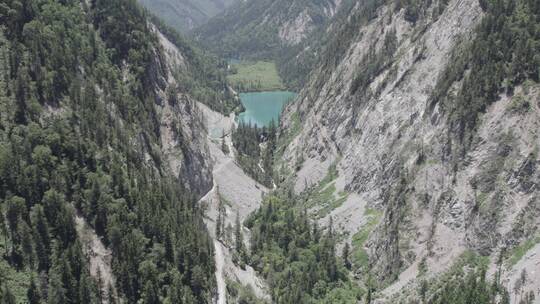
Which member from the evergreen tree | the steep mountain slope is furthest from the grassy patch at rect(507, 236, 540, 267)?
the evergreen tree

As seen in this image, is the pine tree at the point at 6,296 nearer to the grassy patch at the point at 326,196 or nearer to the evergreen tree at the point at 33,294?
the evergreen tree at the point at 33,294

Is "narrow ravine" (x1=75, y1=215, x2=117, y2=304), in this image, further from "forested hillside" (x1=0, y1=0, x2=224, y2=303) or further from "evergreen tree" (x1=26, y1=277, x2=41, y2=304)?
"evergreen tree" (x1=26, y1=277, x2=41, y2=304)

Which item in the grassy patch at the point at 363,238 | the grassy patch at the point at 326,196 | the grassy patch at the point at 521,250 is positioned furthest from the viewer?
the grassy patch at the point at 326,196

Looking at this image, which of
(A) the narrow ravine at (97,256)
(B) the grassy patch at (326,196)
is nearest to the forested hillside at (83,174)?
(A) the narrow ravine at (97,256)

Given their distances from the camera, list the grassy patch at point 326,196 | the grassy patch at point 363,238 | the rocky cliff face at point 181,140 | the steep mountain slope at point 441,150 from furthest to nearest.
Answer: the rocky cliff face at point 181,140
the grassy patch at point 326,196
the grassy patch at point 363,238
the steep mountain slope at point 441,150

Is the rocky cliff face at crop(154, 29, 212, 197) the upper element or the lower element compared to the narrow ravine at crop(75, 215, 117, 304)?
upper

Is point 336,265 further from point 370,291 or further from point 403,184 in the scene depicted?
point 403,184
